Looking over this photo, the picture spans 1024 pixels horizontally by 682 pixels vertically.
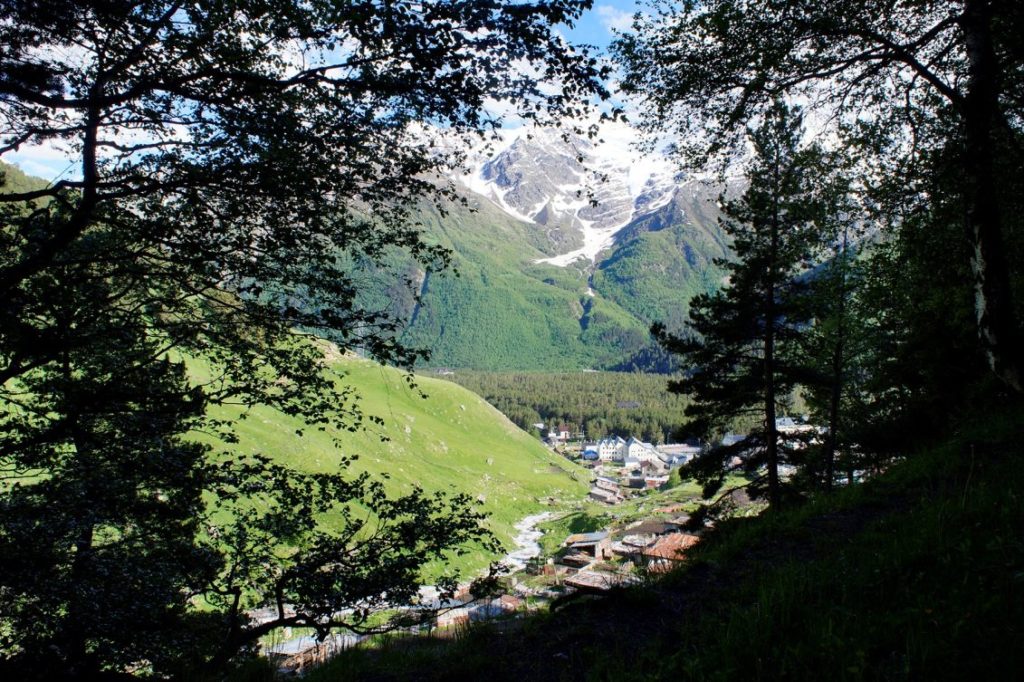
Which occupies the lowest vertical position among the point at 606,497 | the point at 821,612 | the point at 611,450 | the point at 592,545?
the point at 592,545

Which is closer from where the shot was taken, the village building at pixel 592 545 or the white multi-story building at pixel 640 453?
the village building at pixel 592 545

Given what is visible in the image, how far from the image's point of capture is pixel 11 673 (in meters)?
5.50

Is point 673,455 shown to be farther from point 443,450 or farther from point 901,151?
point 901,151

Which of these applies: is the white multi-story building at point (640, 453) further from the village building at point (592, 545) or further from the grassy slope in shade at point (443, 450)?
the village building at point (592, 545)

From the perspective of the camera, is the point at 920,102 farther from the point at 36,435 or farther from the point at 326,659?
the point at 36,435

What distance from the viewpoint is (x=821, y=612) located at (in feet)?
14.0

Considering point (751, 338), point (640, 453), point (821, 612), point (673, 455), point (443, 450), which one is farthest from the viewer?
point (673, 455)

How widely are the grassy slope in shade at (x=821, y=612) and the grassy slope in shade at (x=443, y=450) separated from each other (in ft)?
133

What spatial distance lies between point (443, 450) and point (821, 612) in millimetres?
101599

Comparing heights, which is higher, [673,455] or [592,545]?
[673,455]

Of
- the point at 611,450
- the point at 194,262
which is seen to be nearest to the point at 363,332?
the point at 194,262

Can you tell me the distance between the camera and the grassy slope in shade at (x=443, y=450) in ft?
208

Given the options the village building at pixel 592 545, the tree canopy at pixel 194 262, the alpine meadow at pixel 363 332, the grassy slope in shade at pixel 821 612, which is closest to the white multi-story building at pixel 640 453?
the village building at pixel 592 545

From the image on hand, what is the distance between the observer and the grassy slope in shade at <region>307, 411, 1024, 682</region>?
3.55 metres
